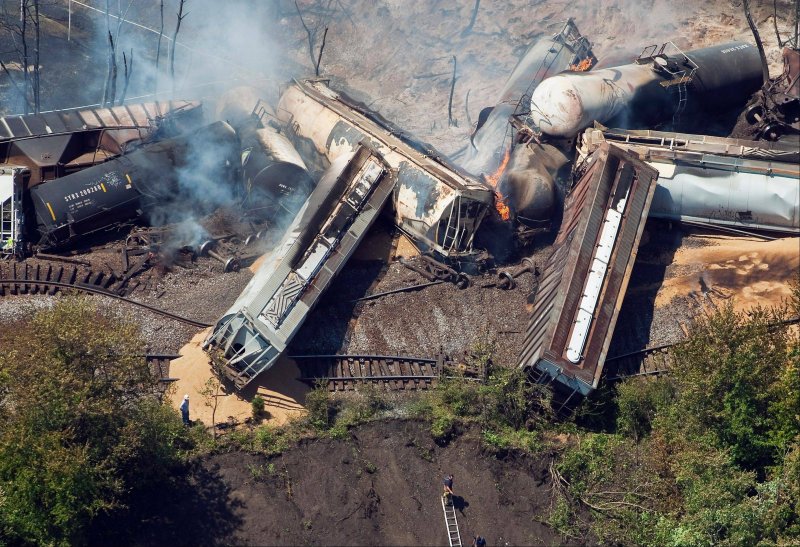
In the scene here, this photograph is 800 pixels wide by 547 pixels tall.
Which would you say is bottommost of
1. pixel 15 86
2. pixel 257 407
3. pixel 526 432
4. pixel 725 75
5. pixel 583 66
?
pixel 257 407

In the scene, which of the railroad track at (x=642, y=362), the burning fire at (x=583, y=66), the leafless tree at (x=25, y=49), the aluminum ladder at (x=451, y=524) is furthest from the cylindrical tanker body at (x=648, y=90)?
the leafless tree at (x=25, y=49)

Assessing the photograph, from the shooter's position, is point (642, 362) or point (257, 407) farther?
point (642, 362)

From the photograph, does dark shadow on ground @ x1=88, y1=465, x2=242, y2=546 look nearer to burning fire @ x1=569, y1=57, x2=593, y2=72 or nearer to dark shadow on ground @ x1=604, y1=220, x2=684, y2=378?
dark shadow on ground @ x1=604, y1=220, x2=684, y2=378

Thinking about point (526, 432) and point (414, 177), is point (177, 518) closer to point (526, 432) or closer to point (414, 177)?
point (526, 432)

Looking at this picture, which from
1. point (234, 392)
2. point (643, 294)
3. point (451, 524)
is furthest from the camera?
point (643, 294)

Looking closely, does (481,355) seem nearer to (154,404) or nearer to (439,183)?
(439,183)

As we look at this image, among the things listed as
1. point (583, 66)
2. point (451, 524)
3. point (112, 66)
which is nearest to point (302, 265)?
point (451, 524)
